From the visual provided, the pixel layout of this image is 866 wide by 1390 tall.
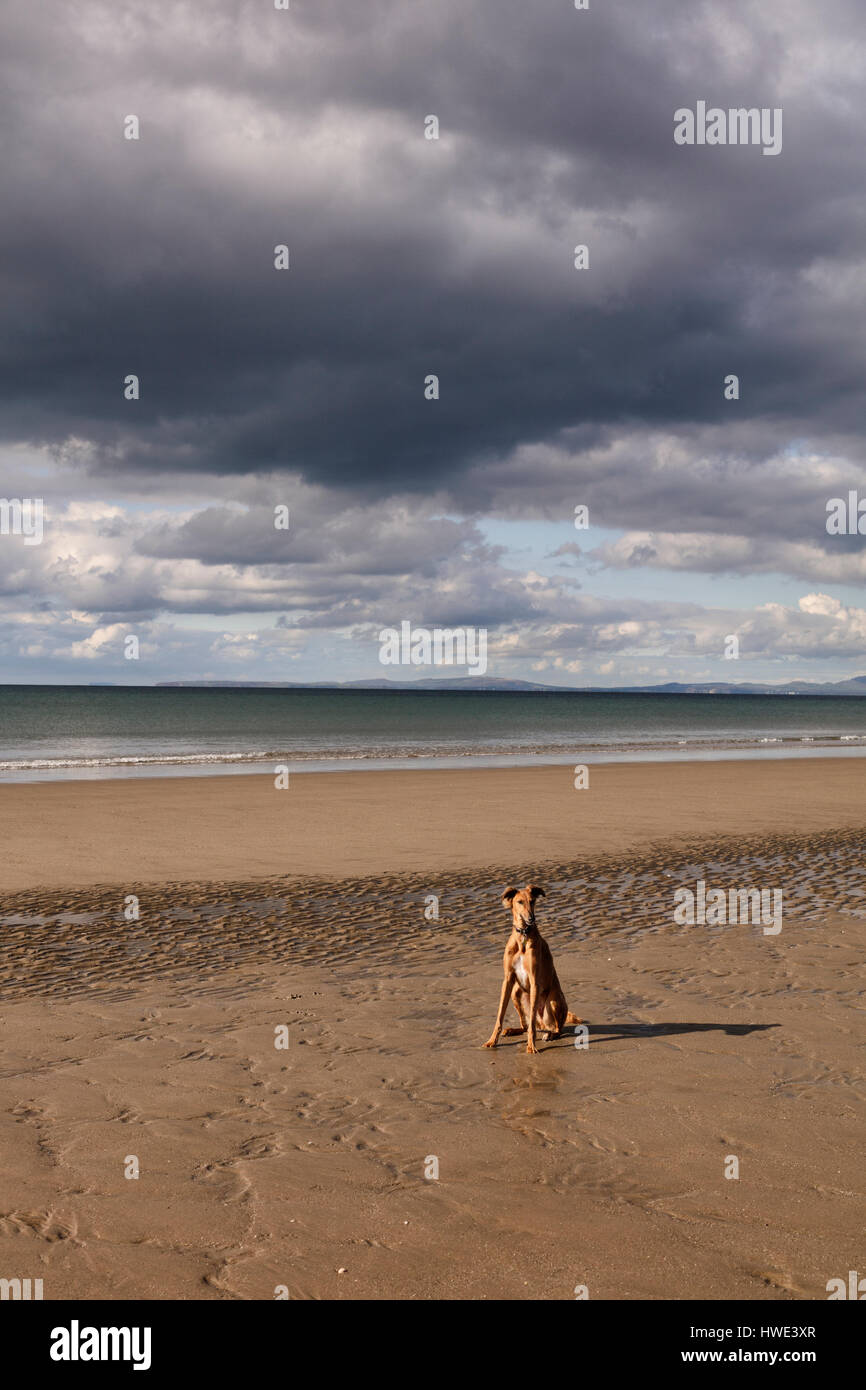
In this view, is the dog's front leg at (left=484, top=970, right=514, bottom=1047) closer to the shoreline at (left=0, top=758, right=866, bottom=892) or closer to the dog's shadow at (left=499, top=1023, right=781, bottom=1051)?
the dog's shadow at (left=499, top=1023, right=781, bottom=1051)

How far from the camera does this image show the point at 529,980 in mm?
8211

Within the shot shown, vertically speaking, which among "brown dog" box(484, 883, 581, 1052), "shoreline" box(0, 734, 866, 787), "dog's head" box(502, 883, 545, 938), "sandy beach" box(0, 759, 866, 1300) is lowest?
"sandy beach" box(0, 759, 866, 1300)

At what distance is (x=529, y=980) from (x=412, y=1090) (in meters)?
1.44

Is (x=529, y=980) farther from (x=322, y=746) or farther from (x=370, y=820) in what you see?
(x=322, y=746)

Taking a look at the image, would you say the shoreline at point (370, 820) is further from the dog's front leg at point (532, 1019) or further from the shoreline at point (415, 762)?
the dog's front leg at point (532, 1019)

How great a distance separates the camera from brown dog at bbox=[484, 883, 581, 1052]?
8086 mm

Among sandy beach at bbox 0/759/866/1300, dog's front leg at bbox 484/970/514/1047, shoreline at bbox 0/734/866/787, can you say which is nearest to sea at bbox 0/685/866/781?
shoreline at bbox 0/734/866/787

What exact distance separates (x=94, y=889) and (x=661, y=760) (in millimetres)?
32304

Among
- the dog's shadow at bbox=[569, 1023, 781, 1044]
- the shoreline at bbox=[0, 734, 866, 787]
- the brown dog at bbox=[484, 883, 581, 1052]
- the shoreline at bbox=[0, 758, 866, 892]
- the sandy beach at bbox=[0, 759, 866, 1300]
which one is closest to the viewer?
the sandy beach at bbox=[0, 759, 866, 1300]

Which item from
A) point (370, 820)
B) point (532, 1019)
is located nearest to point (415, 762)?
point (370, 820)

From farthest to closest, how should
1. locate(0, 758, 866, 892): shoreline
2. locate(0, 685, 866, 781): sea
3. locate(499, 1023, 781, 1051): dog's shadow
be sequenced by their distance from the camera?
locate(0, 685, 866, 781): sea, locate(0, 758, 866, 892): shoreline, locate(499, 1023, 781, 1051): dog's shadow

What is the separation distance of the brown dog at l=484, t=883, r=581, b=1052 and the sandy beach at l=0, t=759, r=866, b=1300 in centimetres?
22

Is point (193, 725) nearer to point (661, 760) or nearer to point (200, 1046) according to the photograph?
point (661, 760)

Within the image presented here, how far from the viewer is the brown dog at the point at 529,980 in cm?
809
